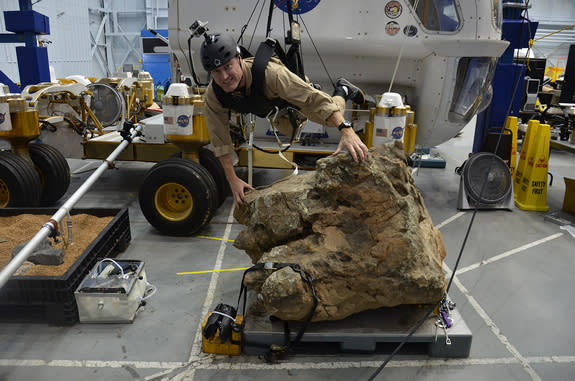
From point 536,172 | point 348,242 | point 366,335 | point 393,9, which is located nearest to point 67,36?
point 393,9

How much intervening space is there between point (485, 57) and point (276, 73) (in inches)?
171

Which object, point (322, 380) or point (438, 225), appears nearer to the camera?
point (322, 380)

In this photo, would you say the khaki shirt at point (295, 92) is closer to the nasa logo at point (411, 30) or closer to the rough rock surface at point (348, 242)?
the rough rock surface at point (348, 242)

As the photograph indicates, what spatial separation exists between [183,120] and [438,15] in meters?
3.83

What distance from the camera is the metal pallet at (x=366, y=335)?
3098 millimetres

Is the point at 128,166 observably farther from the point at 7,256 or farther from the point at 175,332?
the point at 175,332

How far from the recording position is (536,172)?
6414 mm

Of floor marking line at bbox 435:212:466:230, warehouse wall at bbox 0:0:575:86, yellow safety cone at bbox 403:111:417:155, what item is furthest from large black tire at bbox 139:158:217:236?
warehouse wall at bbox 0:0:575:86

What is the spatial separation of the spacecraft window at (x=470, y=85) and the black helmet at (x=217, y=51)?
429cm

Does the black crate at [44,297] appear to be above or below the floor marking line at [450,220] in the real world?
above

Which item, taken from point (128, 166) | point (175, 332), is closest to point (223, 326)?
point (175, 332)

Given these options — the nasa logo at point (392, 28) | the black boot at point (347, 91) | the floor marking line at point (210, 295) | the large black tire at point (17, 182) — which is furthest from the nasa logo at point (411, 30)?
the large black tire at point (17, 182)

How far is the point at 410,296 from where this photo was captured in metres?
3.10

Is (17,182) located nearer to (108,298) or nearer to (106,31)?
(108,298)
